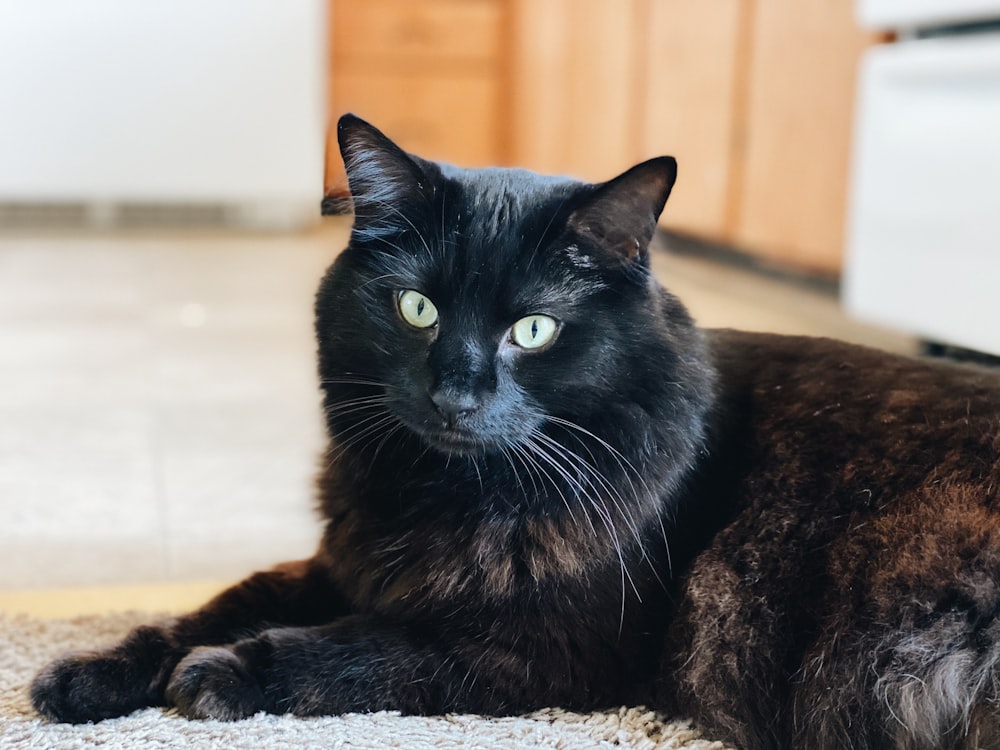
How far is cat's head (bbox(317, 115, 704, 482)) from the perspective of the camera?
1024mm

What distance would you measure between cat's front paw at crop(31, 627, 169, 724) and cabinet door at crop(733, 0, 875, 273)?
7.46 feet

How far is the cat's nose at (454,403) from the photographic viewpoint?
0.99 metres

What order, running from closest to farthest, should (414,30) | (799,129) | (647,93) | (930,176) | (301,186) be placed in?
(930,176) → (799,129) → (647,93) → (301,186) → (414,30)

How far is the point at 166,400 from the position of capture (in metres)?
2.36

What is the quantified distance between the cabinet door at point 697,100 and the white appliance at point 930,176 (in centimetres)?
96

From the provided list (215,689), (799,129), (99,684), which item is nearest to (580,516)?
(215,689)

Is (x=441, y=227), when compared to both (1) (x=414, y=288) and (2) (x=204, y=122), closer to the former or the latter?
(1) (x=414, y=288)

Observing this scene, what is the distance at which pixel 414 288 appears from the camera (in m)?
1.06

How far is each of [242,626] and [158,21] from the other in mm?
4124

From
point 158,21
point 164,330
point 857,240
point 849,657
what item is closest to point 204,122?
point 158,21

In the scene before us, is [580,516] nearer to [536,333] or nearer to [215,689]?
[536,333]

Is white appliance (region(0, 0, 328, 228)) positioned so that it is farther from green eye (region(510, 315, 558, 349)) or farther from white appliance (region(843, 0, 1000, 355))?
green eye (region(510, 315, 558, 349))

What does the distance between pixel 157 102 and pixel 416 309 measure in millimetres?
4121

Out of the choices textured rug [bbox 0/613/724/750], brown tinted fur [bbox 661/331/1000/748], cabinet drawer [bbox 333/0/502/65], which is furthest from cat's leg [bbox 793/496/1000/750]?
cabinet drawer [bbox 333/0/502/65]
